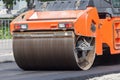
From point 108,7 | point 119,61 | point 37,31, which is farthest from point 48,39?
point 119,61

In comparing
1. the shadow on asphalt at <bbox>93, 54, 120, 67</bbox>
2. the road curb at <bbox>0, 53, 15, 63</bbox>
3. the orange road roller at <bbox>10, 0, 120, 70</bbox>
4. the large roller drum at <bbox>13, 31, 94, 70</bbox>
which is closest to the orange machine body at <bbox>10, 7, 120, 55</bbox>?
the orange road roller at <bbox>10, 0, 120, 70</bbox>

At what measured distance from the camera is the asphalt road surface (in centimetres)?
1126

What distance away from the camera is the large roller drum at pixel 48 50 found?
475 inches

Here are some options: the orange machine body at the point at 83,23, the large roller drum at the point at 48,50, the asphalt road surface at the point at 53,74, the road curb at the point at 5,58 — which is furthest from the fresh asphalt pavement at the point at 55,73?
the road curb at the point at 5,58

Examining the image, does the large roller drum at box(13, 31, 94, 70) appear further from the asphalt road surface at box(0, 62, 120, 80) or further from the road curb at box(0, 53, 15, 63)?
the road curb at box(0, 53, 15, 63)

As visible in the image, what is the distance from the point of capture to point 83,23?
40.1ft

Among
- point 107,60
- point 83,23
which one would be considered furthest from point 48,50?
point 107,60

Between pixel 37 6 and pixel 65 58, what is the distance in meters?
2.19

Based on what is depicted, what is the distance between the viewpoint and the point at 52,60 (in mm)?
12289

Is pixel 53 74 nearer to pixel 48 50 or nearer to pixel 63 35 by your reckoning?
pixel 48 50

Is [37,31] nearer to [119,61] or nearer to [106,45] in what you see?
[106,45]

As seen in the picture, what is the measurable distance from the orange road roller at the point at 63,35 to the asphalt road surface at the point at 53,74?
0.80 feet

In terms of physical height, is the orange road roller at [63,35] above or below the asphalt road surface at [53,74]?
above

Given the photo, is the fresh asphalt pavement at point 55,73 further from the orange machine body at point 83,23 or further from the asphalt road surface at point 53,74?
the orange machine body at point 83,23
